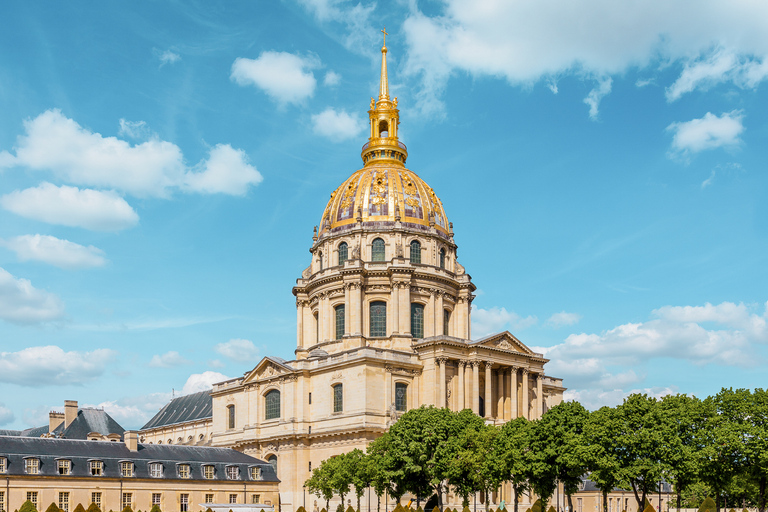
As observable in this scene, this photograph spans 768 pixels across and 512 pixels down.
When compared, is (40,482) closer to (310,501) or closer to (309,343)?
(310,501)

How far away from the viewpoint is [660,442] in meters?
60.7

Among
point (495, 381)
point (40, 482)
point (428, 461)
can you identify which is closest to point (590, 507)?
point (495, 381)

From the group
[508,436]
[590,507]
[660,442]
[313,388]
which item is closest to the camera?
[660,442]

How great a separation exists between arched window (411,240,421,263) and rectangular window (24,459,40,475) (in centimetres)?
4526

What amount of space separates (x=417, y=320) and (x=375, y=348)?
12073 millimetres

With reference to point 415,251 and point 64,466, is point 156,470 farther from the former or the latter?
point 415,251

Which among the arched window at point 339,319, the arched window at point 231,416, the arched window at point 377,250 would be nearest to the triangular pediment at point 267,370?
the arched window at point 231,416

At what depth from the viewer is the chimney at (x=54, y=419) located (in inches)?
4551

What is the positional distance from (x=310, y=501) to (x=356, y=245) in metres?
28.8

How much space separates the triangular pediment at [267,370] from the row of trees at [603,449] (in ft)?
84.3

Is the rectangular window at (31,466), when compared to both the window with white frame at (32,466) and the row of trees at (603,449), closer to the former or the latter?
the window with white frame at (32,466)

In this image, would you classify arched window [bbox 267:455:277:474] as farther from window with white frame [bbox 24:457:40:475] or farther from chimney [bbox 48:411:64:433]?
chimney [bbox 48:411:64:433]

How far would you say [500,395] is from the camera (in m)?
92.3

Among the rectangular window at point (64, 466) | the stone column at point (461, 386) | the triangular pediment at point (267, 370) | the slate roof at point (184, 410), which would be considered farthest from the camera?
the slate roof at point (184, 410)
